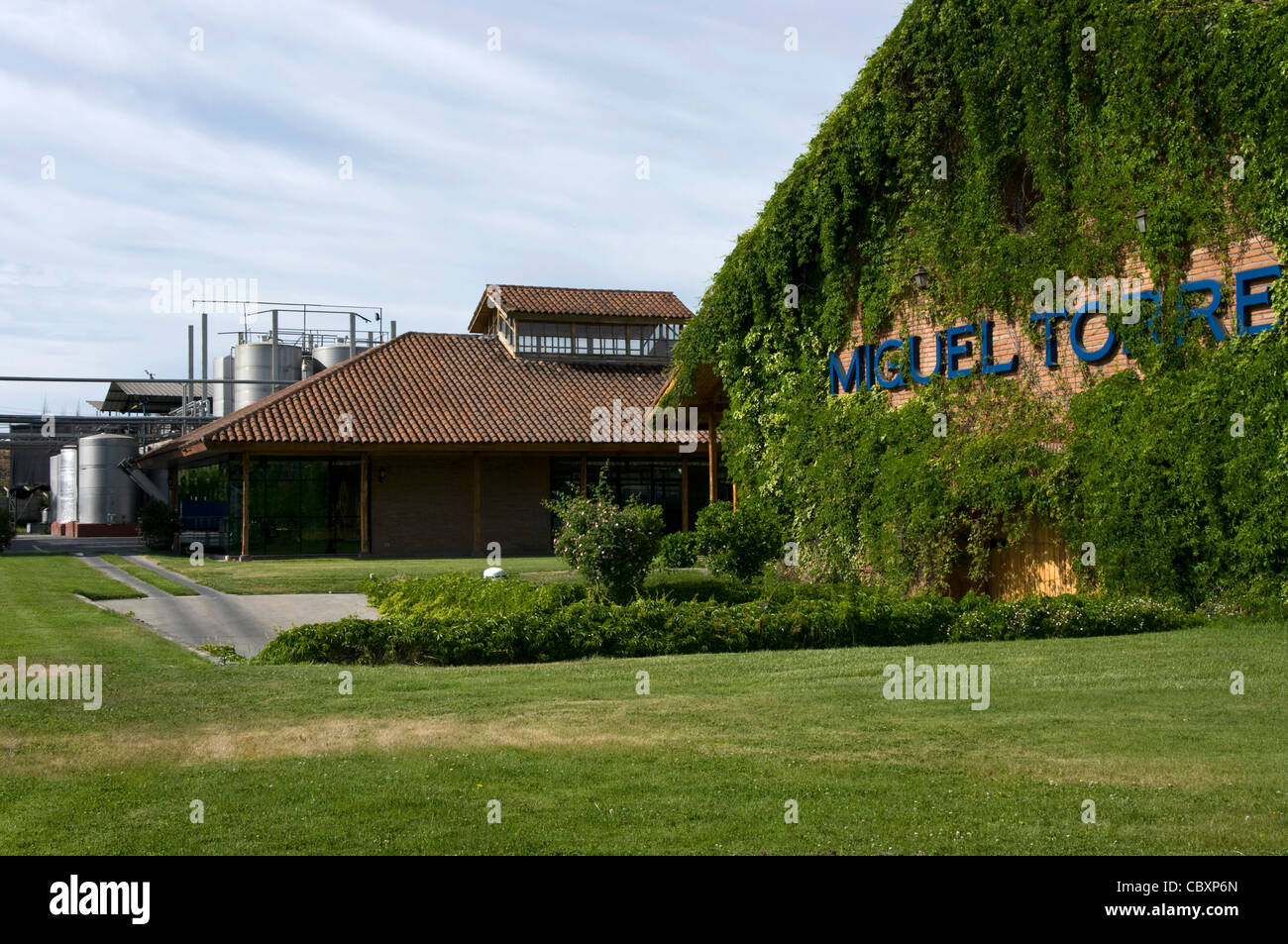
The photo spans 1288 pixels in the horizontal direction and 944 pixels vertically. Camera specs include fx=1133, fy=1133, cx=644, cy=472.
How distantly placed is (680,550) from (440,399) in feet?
47.8

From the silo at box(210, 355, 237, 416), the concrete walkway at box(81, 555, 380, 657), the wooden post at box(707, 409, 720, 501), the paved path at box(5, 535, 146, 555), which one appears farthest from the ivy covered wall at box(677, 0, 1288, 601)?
the silo at box(210, 355, 237, 416)

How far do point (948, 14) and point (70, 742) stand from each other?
16.3 m

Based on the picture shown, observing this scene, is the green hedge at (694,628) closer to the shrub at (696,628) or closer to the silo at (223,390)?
the shrub at (696,628)

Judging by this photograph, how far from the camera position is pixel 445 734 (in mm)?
7746

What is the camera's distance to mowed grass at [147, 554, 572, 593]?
20875 millimetres

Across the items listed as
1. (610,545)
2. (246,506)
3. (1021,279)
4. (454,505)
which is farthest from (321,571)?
(1021,279)

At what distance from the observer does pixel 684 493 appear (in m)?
34.0

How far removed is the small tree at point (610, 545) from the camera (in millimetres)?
15492

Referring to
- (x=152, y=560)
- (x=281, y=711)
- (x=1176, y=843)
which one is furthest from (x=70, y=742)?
(x=152, y=560)

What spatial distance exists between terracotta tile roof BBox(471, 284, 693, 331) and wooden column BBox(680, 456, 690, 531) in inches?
221

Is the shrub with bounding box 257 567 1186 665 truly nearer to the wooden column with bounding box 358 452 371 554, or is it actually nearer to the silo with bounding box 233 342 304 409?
the wooden column with bounding box 358 452 371 554

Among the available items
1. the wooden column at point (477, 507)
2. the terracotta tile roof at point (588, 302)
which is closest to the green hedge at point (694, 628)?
the wooden column at point (477, 507)

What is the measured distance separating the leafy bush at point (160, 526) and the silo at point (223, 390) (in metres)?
18.6
